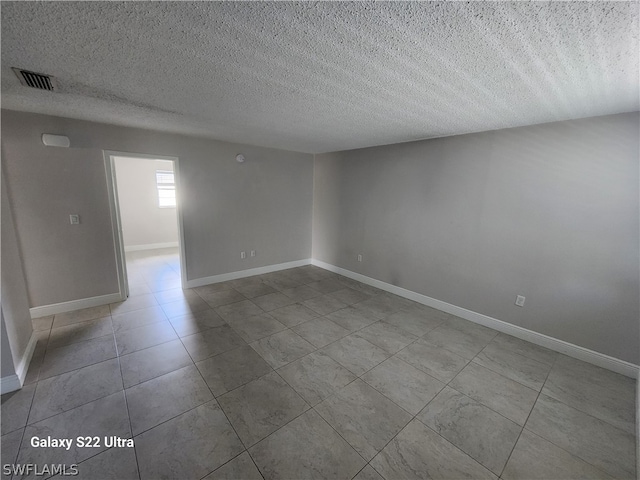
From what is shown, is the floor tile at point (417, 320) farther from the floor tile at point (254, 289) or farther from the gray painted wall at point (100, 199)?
the gray painted wall at point (100, 199)

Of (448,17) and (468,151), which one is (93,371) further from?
(468,151)

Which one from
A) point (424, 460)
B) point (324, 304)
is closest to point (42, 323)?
point (324, 304)

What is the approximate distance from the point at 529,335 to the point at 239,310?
343cm

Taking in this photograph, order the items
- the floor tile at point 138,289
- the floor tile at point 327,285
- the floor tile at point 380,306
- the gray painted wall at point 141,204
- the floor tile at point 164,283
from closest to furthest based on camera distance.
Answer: the floor tile at point 380,306 < the floor tile at point 138,289 < the floor tile at point 164,283 < the floor tile at point 327,285 < the gray painted wall at point 141,204

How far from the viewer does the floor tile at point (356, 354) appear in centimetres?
228

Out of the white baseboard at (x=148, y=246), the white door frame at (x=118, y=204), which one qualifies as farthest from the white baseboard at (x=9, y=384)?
the white baseboard at (x=148, y=246)

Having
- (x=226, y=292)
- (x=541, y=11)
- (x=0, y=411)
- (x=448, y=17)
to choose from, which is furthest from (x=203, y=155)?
(x=541, y=11)

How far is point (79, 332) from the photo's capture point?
105 inches

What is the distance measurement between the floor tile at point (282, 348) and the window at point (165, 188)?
510cm

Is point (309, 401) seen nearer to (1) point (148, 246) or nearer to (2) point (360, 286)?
(2) point (360, 286)

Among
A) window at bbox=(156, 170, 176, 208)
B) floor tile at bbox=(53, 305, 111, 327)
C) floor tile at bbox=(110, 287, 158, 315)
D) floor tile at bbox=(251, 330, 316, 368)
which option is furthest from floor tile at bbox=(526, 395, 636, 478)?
window at bbox=(156, 170, 176, 208)

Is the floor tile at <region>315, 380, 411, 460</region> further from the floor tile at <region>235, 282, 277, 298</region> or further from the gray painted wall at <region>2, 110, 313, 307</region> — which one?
the gray painted wall at <region>2, 110, 313, 307</region>

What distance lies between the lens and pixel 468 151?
300 centimetres

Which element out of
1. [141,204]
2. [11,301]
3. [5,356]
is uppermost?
[141,204]
